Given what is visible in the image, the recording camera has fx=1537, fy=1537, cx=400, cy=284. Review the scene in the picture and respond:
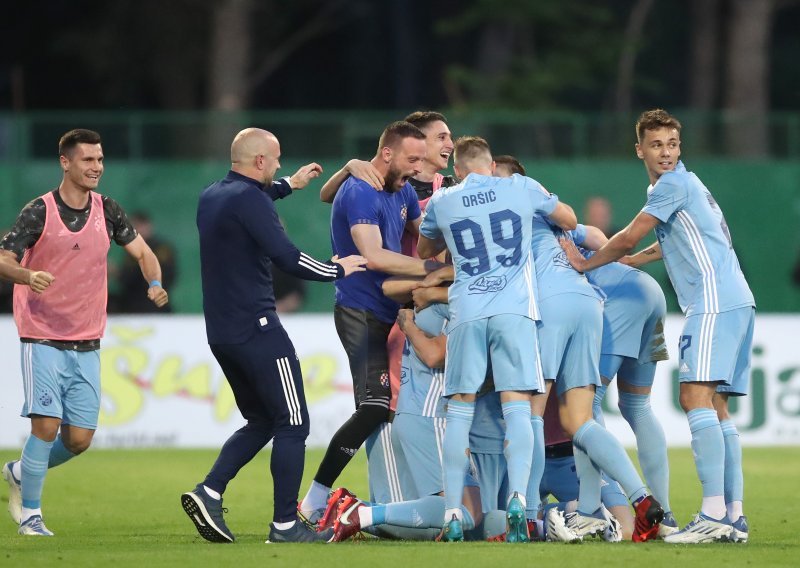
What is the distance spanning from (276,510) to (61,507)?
305 cm

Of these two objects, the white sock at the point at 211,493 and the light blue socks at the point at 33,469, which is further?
the light blue socks at the point at 33,469

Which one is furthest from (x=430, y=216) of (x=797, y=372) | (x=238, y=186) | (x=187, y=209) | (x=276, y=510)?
(x=187, y=209)

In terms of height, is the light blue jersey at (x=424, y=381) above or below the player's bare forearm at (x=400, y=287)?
below

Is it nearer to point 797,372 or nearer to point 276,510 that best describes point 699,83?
point 797,372

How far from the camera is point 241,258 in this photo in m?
8.93

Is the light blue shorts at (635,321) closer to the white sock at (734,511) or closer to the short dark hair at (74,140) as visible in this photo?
the white sock at (734,511)

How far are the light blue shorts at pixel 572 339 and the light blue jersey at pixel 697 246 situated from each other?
604 mm

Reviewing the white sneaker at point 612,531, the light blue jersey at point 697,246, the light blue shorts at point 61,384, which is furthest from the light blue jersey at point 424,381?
the light blue shorts at point 61,384

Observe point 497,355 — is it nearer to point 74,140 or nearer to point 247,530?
point 247,530

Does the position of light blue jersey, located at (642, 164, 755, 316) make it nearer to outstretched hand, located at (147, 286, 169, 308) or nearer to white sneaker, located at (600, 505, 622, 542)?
white sneaker, located at (600, 505, 622, 542)

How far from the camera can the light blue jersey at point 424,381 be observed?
9297 mm

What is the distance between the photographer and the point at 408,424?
928 centimetres

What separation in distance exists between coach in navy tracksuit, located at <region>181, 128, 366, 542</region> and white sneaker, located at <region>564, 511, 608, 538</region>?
59.1 inches

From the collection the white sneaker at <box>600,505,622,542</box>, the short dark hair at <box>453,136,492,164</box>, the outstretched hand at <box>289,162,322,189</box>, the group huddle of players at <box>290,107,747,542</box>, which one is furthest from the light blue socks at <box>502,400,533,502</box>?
the outstretched hand at <box>289,162,322,189</box>
